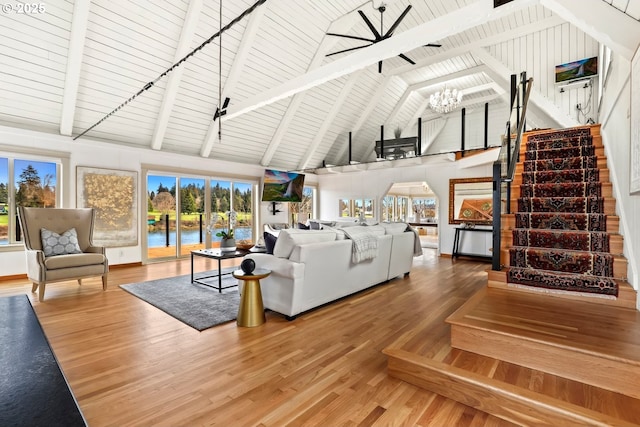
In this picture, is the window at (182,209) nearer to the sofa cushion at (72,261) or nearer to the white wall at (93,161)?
the white wall at (93,161)

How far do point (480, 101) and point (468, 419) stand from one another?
972cm

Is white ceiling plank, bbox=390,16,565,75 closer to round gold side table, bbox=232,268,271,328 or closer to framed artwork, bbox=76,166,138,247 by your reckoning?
round gold side table, bbox=232,268,271,328

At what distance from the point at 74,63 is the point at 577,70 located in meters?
8.45

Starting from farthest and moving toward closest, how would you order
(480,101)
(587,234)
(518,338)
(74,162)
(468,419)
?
(480,101) < (74,162) < (587,234) < (518,338) < (468,419)

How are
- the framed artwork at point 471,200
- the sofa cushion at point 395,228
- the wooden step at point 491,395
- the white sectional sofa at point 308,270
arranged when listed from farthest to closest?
the framed artwork at point 471,200, the sofa cushion at point 395,228, the white sectional sofa at point 308,270, the wooden step at point 491,395

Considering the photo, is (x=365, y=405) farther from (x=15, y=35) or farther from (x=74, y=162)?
(x=74, y=162)

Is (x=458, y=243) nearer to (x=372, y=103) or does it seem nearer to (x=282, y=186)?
(x=372, y=103)

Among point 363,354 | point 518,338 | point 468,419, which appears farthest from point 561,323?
point 363,354

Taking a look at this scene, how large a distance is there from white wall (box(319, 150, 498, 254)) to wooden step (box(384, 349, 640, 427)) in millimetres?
5881

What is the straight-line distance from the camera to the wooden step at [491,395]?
1537 millimetres

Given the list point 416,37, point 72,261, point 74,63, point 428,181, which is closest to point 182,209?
point 72,261

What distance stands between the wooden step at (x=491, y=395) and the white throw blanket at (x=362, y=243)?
1716 millimetres

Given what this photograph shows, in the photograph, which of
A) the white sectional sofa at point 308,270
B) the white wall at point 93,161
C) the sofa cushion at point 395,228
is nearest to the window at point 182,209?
the white wall at point 93,161

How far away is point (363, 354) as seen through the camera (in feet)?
8.19
